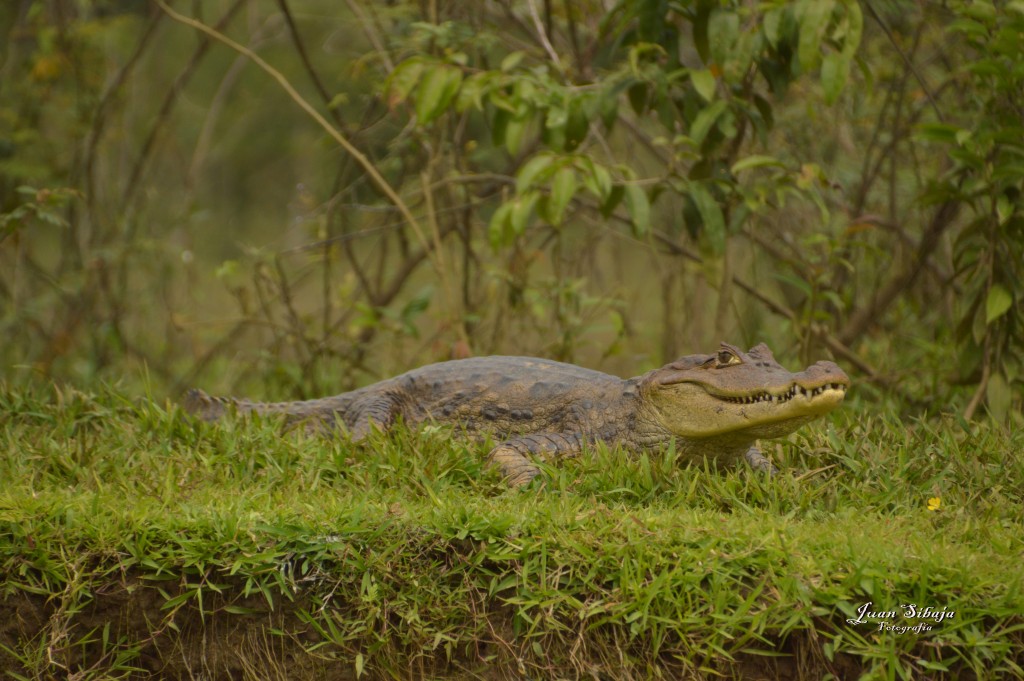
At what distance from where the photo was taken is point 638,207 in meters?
5.20

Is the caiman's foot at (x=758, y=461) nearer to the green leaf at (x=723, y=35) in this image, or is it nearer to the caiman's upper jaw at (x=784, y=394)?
the caiman's upper jaw at (x=784, y=394)

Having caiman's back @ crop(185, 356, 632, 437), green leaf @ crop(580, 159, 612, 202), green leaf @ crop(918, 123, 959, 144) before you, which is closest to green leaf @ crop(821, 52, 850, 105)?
green leaf @ crop(918, 123, 959, 144)

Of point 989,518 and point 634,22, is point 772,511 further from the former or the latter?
point 634,22

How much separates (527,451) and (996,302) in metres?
2.43

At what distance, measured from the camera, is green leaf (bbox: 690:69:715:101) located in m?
5.13

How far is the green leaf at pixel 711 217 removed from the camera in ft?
17.6

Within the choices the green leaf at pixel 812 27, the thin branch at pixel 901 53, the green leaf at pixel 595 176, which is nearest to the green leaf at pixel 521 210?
the green leaf at pixel 595 176

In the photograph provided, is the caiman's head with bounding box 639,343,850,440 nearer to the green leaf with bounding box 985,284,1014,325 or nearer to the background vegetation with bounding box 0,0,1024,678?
the background vegetation with bounding box 0,0,1024,678

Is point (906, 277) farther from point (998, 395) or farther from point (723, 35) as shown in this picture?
point (723, 35)

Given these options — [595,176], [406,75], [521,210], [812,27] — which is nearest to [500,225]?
[521,210]

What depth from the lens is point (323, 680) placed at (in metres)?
3.27

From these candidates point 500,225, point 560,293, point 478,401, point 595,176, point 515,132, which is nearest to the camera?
point 478,401

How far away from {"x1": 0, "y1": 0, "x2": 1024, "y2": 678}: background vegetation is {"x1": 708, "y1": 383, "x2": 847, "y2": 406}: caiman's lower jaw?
13.6 inches
